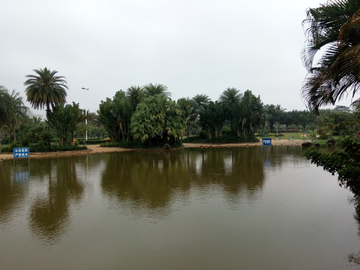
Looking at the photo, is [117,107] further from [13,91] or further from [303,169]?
[303,169]

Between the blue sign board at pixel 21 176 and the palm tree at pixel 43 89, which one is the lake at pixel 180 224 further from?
the palm tree at pixel 43 89

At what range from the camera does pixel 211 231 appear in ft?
17.6

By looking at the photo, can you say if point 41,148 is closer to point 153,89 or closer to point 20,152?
point 20,152

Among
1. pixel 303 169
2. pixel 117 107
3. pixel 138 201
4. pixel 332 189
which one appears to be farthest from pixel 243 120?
pixel 138 201

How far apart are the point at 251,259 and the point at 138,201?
164 inches

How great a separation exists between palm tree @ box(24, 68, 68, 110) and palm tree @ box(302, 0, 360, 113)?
22319 millimetres

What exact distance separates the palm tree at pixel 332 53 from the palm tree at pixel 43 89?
2232 cm

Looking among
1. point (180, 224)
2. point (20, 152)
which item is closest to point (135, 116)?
point (20, 152)

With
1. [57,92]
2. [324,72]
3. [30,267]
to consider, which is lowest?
[30,267]

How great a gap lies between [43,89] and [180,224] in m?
21.0

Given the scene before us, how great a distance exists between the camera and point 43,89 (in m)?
22.0

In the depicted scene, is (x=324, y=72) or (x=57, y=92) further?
(x=57, y=92)

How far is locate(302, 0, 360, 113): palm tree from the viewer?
3.70 metres

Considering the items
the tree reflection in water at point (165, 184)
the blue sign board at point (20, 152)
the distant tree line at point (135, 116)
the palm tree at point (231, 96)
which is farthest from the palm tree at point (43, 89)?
the palm tree at point (231, 96)
